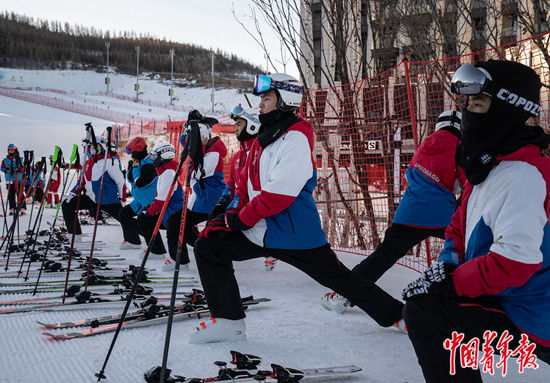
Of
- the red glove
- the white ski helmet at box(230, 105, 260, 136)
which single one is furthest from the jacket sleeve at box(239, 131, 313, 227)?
the white ski helmet at box(230, 105, 260, 136)

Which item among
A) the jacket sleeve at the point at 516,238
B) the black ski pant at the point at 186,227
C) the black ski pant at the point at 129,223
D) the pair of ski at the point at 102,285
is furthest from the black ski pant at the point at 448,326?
the black ski pant at the point at 129,223

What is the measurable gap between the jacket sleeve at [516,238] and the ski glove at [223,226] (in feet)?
4.55

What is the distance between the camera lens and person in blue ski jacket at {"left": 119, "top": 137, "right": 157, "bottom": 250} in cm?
586

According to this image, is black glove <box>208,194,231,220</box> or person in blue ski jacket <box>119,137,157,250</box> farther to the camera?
person in blue ski jacket <box>119,137,157,250</box>

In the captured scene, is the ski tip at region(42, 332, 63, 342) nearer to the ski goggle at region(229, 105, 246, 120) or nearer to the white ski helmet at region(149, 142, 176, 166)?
the ski goggle at region(229, 105, 246, 120)

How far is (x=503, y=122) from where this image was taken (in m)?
1.56

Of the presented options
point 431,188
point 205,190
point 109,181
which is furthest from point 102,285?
point 431,188

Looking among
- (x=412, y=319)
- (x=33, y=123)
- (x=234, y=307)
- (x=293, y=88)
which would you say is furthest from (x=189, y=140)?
(x=33, y=123)

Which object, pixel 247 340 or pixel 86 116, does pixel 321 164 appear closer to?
pixel 247 340

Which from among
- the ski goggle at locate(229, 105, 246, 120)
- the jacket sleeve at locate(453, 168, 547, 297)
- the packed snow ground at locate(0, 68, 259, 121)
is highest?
the packed snow ground at locate(0, 68, 259, 121)

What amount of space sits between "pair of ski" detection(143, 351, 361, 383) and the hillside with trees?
94.8 metres

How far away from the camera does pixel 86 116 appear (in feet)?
147

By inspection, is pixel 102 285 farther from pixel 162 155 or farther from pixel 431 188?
pixel 431 188

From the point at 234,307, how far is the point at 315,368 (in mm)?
636
